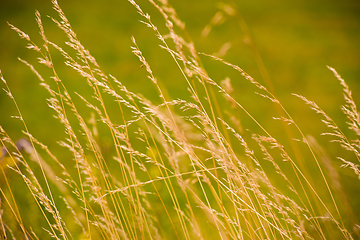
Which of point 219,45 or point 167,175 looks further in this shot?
point 219,45

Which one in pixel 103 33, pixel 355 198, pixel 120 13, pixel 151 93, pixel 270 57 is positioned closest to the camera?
A: pixel 355 198

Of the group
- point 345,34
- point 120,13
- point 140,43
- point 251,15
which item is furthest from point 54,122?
point 345,34

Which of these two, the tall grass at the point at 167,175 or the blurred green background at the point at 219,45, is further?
the blurred green background at the point at 219,45

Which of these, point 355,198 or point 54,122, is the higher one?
point 355,198

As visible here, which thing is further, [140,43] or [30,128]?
[140,43]

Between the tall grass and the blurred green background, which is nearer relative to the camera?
the tall grass

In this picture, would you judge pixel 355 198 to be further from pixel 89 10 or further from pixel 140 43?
pixel 89 10

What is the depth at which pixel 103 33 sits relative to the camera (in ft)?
26.2

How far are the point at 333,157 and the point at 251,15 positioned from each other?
723cm

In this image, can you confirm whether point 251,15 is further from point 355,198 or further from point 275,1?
point 355,198

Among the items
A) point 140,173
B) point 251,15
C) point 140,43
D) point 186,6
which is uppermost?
point 251,15

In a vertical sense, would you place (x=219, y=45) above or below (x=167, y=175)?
above

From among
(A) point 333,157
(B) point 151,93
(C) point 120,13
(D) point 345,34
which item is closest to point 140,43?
(C) point 120,13

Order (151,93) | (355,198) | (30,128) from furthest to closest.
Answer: (151,93) → (30,128) → (355,198)
